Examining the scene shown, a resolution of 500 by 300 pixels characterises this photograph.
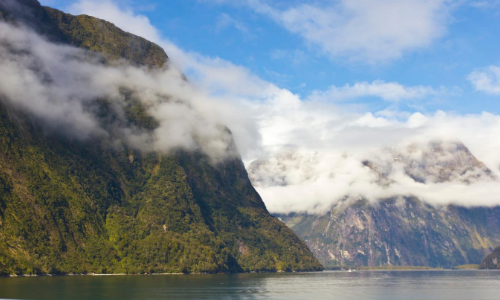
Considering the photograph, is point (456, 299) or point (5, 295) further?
point (456, 299)

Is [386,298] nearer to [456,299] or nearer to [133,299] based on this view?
[456,299]

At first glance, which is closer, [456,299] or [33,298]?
[33,298]

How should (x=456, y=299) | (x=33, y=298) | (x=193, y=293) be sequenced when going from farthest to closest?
(x=193, y=293), (x=456, y=299), (x=33, y=298)

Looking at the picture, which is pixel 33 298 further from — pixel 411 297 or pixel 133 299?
pixel 411 297

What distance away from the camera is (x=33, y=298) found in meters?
152

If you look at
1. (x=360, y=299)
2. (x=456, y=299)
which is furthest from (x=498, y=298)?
(x=360, y=299)

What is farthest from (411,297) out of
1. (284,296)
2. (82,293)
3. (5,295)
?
(5,295)

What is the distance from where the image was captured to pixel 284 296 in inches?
7362

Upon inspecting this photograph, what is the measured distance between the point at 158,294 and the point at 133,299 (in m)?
23.0

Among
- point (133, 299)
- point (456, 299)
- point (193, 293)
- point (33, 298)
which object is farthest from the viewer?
point (193, 293)

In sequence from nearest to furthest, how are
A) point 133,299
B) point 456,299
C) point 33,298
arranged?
point 33,298 < point 133,299 < point 456,299

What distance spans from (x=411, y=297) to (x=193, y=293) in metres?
75.8

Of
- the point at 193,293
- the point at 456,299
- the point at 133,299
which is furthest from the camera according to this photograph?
the point at 193,293

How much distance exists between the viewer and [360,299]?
183000 mm
